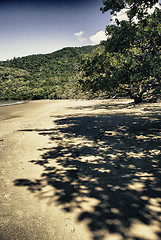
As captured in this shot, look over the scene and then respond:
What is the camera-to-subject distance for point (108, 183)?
172 inches

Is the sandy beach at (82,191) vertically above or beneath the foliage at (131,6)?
beneath

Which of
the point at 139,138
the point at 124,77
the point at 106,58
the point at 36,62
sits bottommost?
the point at 139,138

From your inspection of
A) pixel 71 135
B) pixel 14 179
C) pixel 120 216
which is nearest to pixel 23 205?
pixel 14 179

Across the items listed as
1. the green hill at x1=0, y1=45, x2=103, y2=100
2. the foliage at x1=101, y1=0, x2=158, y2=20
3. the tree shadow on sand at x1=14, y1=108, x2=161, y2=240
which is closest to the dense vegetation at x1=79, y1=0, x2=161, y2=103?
the foliage at x1=101, y1=0, x2=158, y2=20

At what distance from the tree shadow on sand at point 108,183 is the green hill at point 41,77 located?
49.8ft

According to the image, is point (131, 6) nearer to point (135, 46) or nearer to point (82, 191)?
point (135, 46)

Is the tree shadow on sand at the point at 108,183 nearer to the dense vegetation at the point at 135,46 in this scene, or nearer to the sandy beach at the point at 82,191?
the sandy beach at the point at 82,191

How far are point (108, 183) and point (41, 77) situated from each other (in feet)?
309

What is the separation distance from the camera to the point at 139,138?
26.8 feet

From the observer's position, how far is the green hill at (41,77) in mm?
60491

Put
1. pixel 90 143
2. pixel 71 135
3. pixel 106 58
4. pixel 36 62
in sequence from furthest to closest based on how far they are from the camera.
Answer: pixel 36 62
pixel 106 58
pixel 71 135
pixel 90 143

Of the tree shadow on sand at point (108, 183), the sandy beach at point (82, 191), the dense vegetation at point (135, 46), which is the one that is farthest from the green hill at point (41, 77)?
the sandy beach at point (82, 191)

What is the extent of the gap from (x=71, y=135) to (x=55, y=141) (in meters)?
1.27

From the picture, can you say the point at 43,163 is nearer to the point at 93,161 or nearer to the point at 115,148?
the point at 93,161
